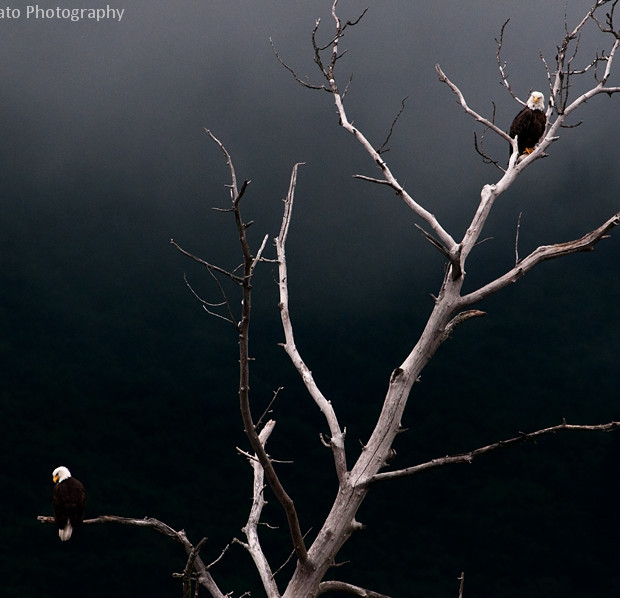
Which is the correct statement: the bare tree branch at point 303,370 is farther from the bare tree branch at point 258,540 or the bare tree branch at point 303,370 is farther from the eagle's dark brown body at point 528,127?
the eagle's dark brown body at point 528,127

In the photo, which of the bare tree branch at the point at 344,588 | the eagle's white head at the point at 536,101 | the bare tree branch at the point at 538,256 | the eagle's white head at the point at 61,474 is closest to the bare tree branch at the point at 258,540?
the bare tree branch at the point at 344,588

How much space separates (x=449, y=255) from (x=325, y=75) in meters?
1.16

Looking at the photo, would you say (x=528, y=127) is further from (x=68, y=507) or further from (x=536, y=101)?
(x=68, y=507)

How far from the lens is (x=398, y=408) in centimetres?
341

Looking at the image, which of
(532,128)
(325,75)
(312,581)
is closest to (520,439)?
(312,581)

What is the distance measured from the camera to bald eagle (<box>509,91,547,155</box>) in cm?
463

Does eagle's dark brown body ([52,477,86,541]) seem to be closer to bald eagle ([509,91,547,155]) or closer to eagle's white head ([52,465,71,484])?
eagle's white head ([52,465,71,484])

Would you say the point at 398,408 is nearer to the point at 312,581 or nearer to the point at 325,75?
the point at 312,581

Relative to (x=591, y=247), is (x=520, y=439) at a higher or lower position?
lower

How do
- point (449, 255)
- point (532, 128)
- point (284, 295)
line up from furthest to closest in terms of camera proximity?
point (532, 128) → point (284, 295) → point (449, 255)

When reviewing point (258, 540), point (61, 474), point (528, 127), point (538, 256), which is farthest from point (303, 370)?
point (61, 474)

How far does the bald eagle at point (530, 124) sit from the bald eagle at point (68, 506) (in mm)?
3456

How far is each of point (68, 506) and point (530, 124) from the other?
366 centimetres

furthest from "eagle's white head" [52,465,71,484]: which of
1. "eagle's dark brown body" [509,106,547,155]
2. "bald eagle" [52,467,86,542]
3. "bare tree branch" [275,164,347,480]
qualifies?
"eagle's dark brown body" [509,106,547,155]
